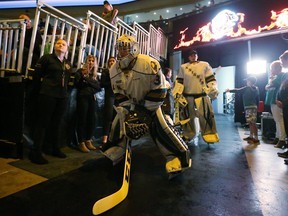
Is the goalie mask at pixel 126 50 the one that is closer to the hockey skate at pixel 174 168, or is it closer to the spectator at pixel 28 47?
the hockey skate at pixel 174 168

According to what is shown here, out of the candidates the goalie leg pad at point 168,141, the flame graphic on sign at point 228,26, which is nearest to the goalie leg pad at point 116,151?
the goalie leg pad at point 168,141

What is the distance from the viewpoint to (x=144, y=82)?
2.03 metres

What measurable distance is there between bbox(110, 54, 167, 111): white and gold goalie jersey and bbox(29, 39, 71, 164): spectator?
2.98 feet

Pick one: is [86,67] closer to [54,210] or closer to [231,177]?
[54,210]

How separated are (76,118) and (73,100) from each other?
283 mm

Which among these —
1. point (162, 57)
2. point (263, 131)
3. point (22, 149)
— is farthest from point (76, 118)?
point (162, 57)

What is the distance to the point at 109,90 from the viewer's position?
3.42 metres

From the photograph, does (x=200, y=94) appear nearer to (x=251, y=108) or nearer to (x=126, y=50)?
(x=251, y=108)

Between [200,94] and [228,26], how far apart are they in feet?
11.0

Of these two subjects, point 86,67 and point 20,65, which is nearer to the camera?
point 20,65

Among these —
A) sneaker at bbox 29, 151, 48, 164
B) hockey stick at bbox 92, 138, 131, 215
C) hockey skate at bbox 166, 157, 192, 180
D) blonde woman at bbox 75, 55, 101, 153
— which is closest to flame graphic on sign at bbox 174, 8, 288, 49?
blonde woman at bbox 75, 55, 101, 153

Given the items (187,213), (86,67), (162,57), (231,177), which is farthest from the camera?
(162,57)

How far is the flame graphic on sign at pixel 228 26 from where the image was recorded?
15.7 ft

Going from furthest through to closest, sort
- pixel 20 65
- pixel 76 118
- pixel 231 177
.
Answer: pixel 76 118 → pixel 20 65 → pixel 231 177
